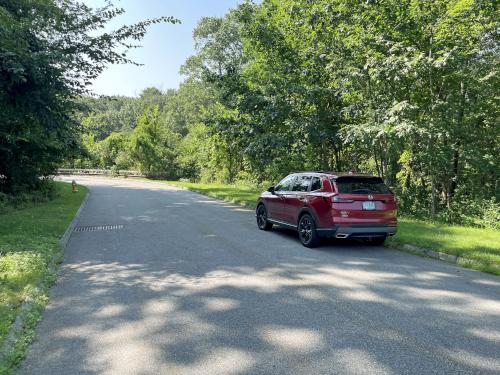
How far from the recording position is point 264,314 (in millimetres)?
4961

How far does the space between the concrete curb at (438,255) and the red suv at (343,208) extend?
539mm

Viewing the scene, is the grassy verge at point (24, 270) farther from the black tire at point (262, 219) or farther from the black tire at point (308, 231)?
the black tire at point (262, 219)

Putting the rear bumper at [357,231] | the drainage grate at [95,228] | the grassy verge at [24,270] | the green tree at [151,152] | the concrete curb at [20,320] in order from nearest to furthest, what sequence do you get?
the concrete curb at [20,320] < the grassy verge at [24,270] < the rear bumper at [357,231] < the drainage grate at [95,228] < the green tree at [151,152]

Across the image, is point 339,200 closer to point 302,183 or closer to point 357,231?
point 357,231

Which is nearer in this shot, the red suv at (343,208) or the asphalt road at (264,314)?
the asphalt road at (264,314)

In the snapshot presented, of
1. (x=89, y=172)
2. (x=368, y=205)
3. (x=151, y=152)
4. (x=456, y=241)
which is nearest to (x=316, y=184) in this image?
(x=368, y=205)

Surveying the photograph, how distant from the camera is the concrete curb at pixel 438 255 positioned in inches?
302

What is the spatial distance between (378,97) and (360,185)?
19.9 ft

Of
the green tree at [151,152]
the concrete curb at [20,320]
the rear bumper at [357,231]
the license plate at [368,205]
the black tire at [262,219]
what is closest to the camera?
the concrete curb at [20,320]

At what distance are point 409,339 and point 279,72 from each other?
1417 cm

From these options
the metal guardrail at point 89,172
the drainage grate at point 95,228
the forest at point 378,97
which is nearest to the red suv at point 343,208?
the forest at point 378,97

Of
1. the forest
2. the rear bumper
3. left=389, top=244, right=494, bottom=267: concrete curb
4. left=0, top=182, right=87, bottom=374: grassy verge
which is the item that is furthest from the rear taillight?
left=0, top=182, right=87, bottom=374: grassy verge

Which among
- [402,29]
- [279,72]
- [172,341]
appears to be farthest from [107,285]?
[279,72]

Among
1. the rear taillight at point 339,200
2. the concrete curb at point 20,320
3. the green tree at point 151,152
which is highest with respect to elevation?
the green tree at point 151,152
